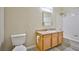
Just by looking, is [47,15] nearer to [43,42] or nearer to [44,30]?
[44,30]

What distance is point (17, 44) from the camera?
1.30 metres

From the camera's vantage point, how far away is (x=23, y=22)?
1.29 meters

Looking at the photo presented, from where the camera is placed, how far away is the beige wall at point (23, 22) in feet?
4.05

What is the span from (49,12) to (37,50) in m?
0.59

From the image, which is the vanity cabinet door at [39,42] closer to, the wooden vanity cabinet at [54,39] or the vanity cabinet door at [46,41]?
the vanity cabinet door at [46,41]

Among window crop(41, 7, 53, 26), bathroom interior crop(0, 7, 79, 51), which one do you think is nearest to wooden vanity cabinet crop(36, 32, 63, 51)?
bathroom interior crop(0, 7, 79, 51)

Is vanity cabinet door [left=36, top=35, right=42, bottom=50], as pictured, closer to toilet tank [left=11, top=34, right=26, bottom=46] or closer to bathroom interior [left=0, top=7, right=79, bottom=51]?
bathroom interior [left=0, top=7, right=79, bottom=51]

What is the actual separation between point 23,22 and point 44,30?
33cm

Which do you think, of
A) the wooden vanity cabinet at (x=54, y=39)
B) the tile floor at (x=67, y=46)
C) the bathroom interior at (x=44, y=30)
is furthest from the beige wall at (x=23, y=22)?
the tile floor at (x=67, y=46)

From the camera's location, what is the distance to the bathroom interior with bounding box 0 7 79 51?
4.17 ft
